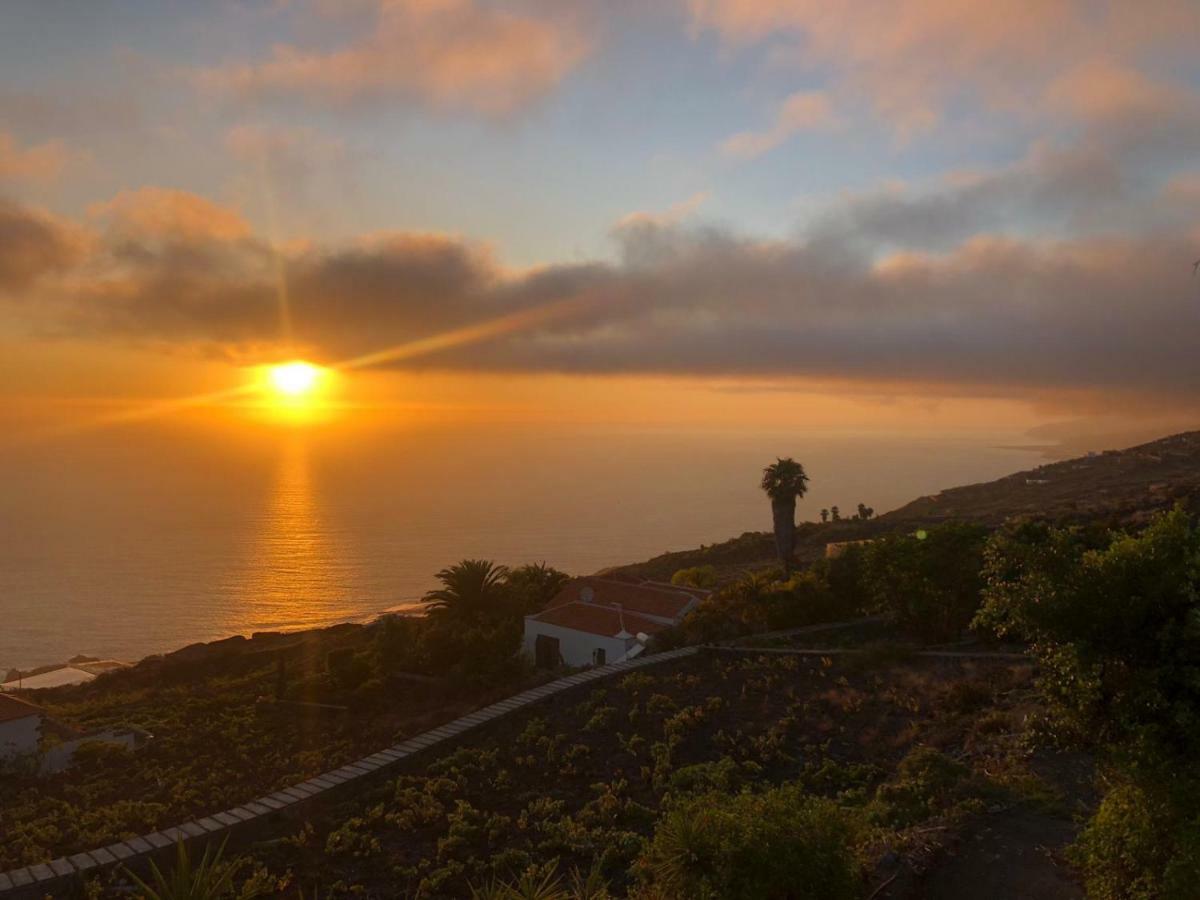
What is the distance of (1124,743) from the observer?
24.7ft

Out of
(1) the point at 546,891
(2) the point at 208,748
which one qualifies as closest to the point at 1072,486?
(2) the point at 208,748

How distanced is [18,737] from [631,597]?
22678mm

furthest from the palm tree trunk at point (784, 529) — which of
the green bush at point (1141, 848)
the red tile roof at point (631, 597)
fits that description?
the green bush at point (1141, 848)

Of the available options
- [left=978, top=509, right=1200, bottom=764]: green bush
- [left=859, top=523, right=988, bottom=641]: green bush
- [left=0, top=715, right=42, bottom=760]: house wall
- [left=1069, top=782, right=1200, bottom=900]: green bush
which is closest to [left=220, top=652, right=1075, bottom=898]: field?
[left=1069, top=782, right=1200, bottom=900]: green bush

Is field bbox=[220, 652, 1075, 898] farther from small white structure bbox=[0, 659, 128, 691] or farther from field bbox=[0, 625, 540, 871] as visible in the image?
small white structure bbox=[0, 659, 128, 691]

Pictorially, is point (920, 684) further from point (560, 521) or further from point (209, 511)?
point (209, 511)

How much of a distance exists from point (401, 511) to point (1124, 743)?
187 metres

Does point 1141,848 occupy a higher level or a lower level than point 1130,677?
lower

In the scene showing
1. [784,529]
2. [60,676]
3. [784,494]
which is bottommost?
[60,676]

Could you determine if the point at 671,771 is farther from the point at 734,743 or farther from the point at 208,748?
the point at 208,748

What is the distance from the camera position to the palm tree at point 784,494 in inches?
1810

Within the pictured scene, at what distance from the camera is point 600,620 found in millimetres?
32656

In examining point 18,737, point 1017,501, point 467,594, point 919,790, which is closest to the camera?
point 919,790

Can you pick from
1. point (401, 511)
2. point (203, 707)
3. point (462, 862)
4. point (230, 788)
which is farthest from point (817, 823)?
point (401, 511)
